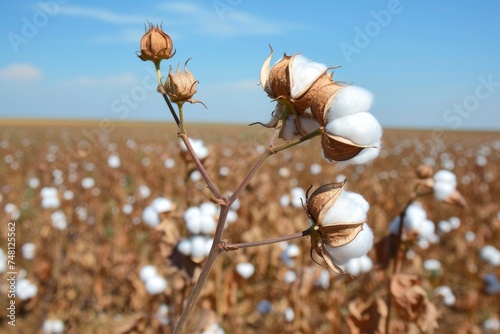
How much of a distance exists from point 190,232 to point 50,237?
356 cm

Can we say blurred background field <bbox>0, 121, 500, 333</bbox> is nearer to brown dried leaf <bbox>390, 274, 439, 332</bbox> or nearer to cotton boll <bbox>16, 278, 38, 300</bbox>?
cotton boll <bbox>16, 278, 38, 300</bbox>

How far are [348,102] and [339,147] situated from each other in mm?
93

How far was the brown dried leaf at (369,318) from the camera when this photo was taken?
6.61ft

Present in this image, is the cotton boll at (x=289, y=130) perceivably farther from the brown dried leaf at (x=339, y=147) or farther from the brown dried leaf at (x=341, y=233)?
the brown dried leaf at (x=341, y=233)

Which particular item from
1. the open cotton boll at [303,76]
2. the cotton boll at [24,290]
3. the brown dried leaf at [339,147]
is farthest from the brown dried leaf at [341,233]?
the cotton boll at [24,290]

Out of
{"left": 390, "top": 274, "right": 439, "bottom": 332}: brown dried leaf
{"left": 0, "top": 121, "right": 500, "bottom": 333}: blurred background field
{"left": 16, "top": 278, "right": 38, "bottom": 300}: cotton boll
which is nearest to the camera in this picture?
{"left": 390, "top": 274, "right": 439, "bottom": 332}: brown dried leaf

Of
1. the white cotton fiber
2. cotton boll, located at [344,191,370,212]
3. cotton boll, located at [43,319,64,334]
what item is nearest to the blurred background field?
cotton boll, located at [43,319,64,334]

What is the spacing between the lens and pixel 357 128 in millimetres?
873

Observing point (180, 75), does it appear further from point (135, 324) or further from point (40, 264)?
point (40, 264)

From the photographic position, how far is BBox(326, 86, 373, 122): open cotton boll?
0.86 meters

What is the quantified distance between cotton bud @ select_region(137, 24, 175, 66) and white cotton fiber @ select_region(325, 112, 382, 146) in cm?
43

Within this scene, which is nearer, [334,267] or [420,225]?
[334,267]

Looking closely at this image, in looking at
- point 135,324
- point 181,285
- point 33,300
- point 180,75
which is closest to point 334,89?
point 180,75

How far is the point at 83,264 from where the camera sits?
4.93m
